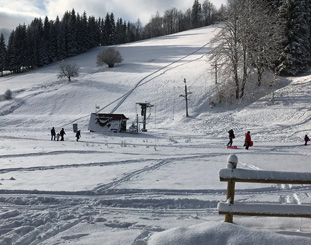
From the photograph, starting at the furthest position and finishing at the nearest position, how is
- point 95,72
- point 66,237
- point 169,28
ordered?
point 169,28 → point 95,72 → point 66,237

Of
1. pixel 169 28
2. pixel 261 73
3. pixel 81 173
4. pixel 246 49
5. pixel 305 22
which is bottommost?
pixel 81 173

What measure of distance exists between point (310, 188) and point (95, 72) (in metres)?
65.8

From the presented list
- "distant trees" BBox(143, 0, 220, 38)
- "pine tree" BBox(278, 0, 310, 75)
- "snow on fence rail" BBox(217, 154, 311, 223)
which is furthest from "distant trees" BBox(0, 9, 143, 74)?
"snow on fence rail" BBox(217, 154, 311, 223)

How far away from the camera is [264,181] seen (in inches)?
185

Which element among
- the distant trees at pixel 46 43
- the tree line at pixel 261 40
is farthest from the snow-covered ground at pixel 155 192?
the distant trees at pixel 46 43

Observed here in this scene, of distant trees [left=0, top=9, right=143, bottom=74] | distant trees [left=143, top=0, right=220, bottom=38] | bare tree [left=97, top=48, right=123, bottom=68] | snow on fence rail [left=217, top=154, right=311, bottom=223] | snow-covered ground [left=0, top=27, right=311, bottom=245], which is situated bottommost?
snow-covered ground [left=0, top=27, right=311, bottom=245]

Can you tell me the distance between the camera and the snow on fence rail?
4.66 m

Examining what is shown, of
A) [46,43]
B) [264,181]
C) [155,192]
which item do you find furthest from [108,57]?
[264,181]

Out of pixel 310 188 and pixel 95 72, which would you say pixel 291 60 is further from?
pixel 95 72

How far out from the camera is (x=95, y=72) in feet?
228

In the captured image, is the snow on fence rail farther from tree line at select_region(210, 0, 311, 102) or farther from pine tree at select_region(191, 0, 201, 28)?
pine tree at select_region(191, 0, 201, 28)

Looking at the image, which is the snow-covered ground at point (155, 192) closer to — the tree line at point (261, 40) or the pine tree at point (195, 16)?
the tree line at point (261, 40)

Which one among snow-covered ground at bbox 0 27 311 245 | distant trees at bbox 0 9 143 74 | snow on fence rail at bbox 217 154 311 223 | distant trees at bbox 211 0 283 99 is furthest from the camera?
distant trees at bbox 0 9 143 74

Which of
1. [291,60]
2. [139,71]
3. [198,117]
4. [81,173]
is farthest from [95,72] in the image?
[81,173]
